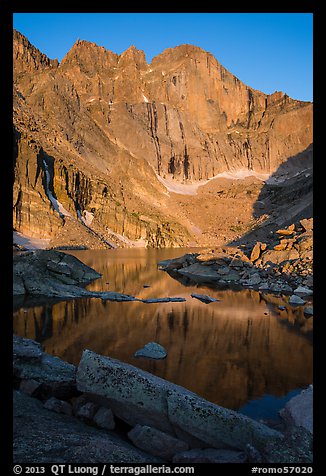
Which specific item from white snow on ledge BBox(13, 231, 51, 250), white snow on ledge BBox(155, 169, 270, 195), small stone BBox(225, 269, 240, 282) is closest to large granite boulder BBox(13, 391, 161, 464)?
small stone BBox(225, 269, 240, 282)

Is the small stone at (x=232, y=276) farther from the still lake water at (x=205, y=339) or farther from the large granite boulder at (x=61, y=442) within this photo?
the large granite boulder at (x=61, y=442)

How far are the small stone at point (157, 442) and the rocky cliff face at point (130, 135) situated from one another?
65505 mm

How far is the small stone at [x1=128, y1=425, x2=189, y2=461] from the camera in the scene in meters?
6.17

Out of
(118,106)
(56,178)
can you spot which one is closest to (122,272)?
(56,178)

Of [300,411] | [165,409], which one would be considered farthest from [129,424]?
[300,411]

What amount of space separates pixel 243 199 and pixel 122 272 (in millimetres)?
100798

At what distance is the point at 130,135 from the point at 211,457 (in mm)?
140955

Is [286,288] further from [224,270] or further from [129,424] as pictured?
[129,424]

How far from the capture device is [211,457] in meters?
5.82

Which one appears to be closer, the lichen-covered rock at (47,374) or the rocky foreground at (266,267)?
the lichen-covered rock at (47,374)

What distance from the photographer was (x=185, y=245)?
97312 mm

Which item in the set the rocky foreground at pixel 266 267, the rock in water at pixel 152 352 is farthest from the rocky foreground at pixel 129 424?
the rocky foreground at pixel 266 267

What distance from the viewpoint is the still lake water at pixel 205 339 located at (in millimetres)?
10008
